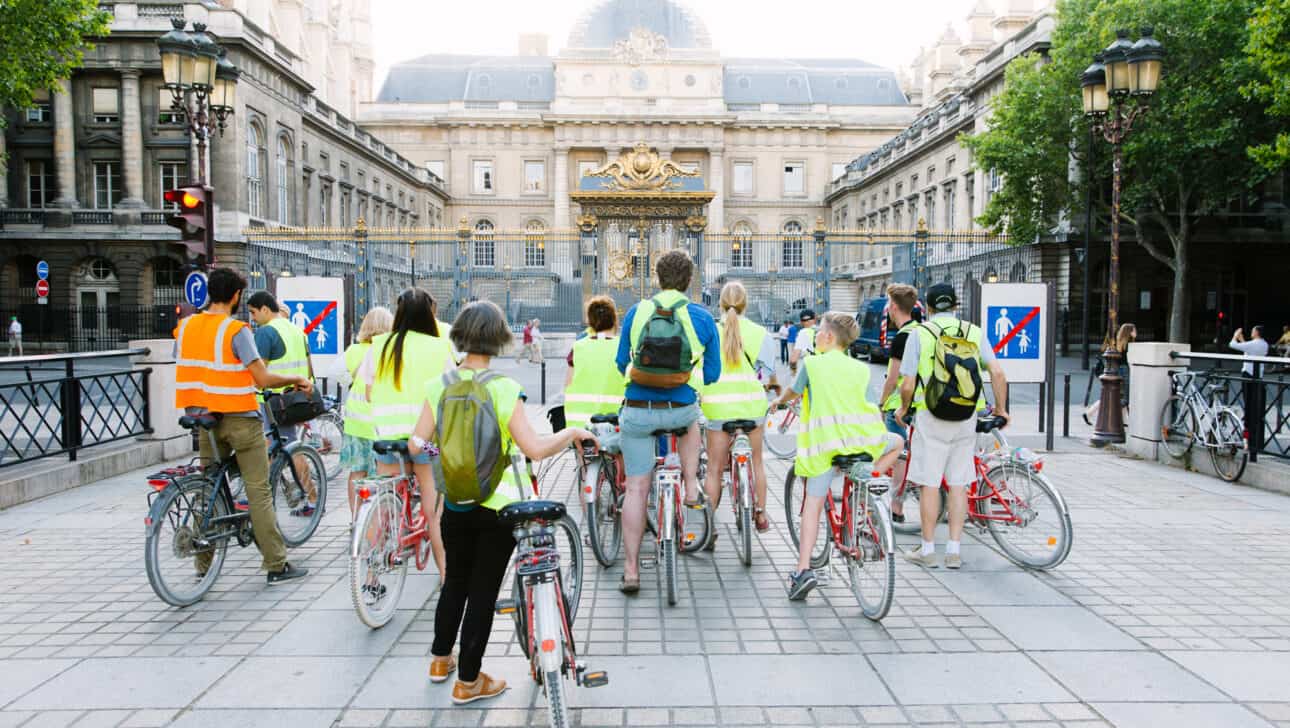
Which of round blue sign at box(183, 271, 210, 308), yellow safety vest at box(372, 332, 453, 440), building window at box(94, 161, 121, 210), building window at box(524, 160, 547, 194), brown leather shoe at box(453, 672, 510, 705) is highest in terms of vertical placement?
building window at box(524, 160, 547, 194)

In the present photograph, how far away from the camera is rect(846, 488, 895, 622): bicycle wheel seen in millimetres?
5219

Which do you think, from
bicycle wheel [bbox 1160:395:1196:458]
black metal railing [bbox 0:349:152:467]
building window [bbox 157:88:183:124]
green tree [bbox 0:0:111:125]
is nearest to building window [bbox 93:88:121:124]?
building window [bbox 157:88:183:124]

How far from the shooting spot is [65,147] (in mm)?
38688

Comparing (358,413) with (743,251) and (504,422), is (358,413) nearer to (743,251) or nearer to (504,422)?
(504,422)

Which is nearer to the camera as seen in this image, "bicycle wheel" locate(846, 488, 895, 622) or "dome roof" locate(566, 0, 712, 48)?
"bicycle wheel" locate(846, 488, 895, 622)

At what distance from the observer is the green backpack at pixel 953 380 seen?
6180 millimetres

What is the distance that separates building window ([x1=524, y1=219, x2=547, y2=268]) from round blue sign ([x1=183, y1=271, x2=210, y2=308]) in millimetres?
10551

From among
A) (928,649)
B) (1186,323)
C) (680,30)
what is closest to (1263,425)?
(928,649)

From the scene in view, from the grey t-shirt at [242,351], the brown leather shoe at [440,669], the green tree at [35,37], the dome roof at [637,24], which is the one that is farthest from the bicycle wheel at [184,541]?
the dome roof at [637,24]

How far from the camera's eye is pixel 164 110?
128 feet

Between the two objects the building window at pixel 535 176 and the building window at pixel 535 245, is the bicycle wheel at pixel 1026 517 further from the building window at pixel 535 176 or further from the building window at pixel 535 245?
the building window at pixel 535 176

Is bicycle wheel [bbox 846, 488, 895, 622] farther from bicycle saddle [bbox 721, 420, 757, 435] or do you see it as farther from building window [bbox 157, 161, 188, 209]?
building window [bbox 157, 161, 188, 209]

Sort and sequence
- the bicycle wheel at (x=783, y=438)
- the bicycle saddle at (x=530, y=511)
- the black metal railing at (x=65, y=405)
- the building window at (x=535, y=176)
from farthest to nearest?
the building window at (x=535, y=176) < the bicycle wheel at (x=783, y=438) < the black metal railing at (x=65, y=405) < the bicycle saddle at (x=530, y=511)

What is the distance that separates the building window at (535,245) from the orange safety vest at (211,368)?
16.2 meters
